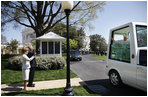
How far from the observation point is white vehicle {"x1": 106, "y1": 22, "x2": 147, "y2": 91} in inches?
132

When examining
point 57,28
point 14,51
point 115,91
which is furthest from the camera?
point 14,51

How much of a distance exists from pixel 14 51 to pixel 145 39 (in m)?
→ 37.4

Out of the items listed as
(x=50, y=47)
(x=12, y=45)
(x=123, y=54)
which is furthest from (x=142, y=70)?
(x=12, y=45)

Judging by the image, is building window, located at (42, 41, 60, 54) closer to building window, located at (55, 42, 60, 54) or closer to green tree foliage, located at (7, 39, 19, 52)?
building window, located at (55, 42, 60, 54)

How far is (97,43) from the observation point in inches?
2534

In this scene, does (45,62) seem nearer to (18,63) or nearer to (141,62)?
(18,63)

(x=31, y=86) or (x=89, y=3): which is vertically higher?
(x=89, y=3)

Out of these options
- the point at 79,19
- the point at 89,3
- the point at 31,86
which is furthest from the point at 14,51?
the point at 31,86

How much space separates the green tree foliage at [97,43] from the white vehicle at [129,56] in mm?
57925

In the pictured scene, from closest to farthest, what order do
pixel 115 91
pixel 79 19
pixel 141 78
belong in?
pixel 141 78 < pixel 115 91 < pixel 79 19

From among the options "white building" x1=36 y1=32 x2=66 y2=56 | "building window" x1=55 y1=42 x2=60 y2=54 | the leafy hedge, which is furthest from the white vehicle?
"building window" x1=55 y1=42 x2=60 y2=54

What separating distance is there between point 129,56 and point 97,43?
203 ft

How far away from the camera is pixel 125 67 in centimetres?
385

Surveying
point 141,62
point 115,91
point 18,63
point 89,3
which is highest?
point 89,3
